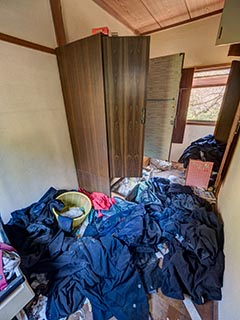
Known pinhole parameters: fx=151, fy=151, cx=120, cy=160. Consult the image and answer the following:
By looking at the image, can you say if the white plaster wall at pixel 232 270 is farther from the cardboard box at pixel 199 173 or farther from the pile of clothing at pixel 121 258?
the cardboard box at pixel 199 173

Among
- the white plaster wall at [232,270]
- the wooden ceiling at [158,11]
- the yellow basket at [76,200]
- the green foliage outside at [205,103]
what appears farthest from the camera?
the green foliage outside at [205,103]

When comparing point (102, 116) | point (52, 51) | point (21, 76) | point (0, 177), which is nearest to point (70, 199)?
point (0, 177)

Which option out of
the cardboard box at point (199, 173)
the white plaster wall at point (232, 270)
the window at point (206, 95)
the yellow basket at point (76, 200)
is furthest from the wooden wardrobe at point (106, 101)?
the window at point (206, 95)

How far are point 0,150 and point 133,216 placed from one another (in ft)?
4.28

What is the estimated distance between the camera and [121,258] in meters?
1.16

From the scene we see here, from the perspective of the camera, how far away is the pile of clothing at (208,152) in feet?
6.30

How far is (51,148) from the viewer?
1.65m

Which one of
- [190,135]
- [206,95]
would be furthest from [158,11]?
[190,135]

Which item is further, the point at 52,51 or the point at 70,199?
the point at 70,199

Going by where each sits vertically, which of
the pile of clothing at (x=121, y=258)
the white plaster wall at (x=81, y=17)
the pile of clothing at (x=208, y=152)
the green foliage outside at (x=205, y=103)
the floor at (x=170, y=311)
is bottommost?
the floor at (x=170, y=311)

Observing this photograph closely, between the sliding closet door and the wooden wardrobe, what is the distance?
1.00 meters

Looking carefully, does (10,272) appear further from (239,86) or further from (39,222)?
(239,86)

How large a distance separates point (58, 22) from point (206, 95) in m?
2.60

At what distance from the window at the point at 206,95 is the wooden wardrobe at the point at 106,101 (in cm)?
190
